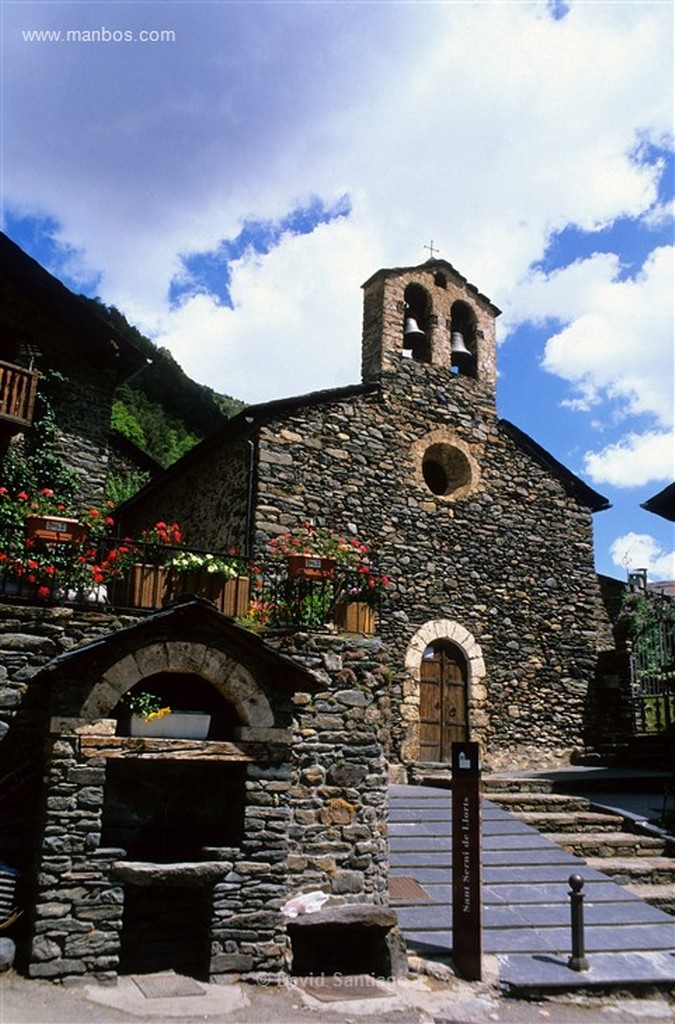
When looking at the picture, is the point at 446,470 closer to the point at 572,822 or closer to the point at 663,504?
the point at 663,504

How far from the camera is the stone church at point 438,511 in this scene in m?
12.6

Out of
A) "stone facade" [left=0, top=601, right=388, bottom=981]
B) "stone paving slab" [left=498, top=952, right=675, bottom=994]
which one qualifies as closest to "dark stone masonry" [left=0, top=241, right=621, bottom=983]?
"stone facade" [left=0, top=601, right=388, bottom=981]

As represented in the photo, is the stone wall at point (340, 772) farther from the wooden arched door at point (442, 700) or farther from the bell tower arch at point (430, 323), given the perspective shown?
the bell tower arch at point (430, 323)

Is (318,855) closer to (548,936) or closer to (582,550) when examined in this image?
(548,936)

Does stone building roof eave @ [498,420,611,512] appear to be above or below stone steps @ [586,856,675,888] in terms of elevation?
above

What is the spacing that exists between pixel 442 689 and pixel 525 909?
5.61 meters

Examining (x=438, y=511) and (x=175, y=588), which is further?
(x=438, y=511)

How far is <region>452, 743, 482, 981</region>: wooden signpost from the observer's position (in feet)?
21.5

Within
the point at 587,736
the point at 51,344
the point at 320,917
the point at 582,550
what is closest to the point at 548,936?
the point at 320,917

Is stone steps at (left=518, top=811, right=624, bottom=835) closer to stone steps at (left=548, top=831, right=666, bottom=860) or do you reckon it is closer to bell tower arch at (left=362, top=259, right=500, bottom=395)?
stone steps at (left=548, top=831, right=666, bottom=860)

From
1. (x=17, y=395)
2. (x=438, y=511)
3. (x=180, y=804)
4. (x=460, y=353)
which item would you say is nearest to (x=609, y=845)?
(x=180, y=804)

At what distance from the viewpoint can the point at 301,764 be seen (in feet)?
26.2

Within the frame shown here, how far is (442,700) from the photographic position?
13305 millimetres

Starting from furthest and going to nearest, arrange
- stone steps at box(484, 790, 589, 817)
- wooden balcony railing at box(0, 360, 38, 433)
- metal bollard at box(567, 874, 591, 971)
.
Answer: wooden balcony railing at box(0, 360, 38, 433)
stone steps at box(484, 790, 589, 817)
metal bollard at box(567, 874, 591, 971)
